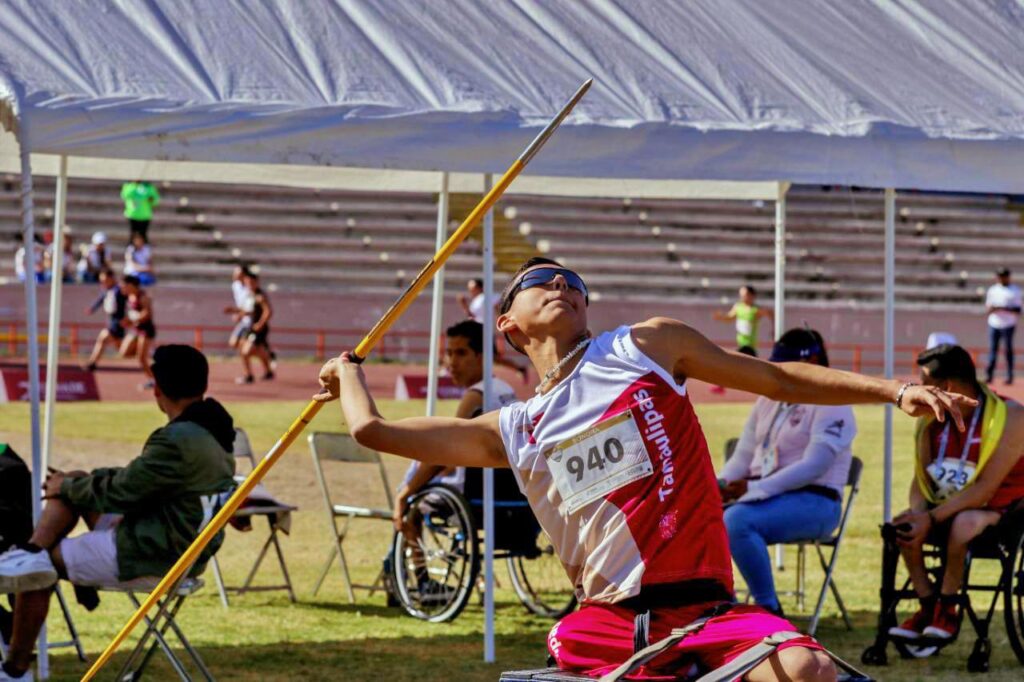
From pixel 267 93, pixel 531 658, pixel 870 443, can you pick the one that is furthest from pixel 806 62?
pixel 870 443

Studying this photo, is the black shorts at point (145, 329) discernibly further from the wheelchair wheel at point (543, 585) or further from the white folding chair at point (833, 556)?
the white folding chair at point (833, 556)

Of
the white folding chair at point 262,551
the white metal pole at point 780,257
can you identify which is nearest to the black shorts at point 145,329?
the white folding chair at point 262,551

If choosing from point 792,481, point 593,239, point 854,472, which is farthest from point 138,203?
point 792,481

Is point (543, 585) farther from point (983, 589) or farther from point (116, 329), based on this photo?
point (116, 329)

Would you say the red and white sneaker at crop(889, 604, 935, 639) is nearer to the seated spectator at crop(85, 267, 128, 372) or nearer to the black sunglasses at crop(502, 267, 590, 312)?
the black sunglasses at crop(502, 267, 590, 312)

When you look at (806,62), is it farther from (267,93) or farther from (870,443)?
(870,443)

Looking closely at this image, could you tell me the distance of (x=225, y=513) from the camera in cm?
434

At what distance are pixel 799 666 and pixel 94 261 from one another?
2512 cm

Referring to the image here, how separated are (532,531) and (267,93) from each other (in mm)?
2546

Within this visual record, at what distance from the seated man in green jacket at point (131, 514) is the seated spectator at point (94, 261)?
21.6 metres

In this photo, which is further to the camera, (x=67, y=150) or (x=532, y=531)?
(x=532, y=531)

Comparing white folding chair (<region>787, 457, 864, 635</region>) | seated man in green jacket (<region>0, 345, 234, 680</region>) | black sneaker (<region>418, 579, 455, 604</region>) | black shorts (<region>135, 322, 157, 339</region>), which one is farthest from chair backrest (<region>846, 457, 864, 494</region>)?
black shorts (<region>135, 322, 157, 339</region>)

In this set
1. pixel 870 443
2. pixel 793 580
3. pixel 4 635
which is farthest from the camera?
pixel 870 443

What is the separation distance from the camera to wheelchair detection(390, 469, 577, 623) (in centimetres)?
752
